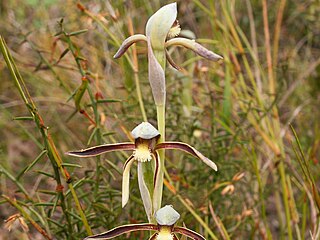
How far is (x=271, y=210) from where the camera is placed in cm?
178

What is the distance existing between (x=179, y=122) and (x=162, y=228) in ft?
2.11

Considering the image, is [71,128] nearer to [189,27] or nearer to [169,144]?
[189,27]

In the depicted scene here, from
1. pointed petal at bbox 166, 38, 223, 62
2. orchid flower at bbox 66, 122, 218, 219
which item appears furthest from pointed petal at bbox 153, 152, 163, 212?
pointed petal at bbox 166, 38, 223, 62

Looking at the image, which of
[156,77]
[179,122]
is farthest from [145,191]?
[179,122]

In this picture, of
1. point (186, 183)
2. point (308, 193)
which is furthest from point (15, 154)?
point (308, 193)

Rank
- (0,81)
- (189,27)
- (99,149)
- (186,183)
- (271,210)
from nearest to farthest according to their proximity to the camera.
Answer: (99,149)
(186,183)
(271,210)
(0,81)
(189,27)

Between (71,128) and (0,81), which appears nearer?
(71,128)

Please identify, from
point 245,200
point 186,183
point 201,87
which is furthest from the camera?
point 201,87

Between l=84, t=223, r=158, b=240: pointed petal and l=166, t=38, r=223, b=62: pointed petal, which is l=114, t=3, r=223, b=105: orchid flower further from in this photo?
l=84, t=223, r=158, b=240: pointed petal

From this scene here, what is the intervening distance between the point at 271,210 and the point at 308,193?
537 millimetres

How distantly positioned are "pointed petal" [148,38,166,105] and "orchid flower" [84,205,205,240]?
146mm

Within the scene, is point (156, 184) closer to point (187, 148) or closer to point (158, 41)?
point (187, 148)

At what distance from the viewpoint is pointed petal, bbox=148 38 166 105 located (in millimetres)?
741

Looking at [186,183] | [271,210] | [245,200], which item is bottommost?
[271,210]
